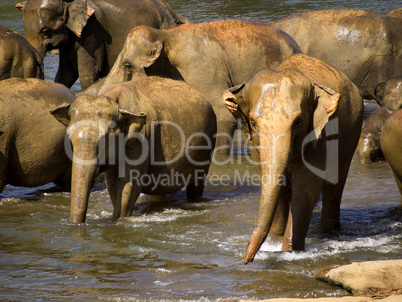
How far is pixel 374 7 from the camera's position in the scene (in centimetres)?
2044

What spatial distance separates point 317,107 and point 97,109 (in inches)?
80.9

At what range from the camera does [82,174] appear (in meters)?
6.43

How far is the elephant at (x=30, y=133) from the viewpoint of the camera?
7.59 metres

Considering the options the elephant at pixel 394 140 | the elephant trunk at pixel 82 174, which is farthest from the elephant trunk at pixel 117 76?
the elephant at pixel 394 140

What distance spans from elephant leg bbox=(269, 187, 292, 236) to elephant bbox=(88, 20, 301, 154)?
136 inches

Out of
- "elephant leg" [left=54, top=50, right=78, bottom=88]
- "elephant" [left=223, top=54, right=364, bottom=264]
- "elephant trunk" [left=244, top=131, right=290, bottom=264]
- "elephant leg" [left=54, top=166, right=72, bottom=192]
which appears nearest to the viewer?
"elephant trunk" [left=244, top=131, right=290, bottom=264]

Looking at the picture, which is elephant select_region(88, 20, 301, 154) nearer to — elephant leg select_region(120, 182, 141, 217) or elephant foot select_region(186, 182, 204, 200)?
elephant foot select_region(186, 182, 204, 200)

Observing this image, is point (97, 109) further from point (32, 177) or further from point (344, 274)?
point (344, 274)

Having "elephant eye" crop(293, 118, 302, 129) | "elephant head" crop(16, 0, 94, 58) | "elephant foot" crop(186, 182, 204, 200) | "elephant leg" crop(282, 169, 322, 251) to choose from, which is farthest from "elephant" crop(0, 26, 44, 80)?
"elephant eye" crop(293, 118, 302, 129)

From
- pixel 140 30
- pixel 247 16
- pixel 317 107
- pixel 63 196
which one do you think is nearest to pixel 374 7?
pixel 247 16

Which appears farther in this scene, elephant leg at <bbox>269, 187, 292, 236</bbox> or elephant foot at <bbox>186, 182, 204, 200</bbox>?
elephant foot at <bbox>186, 182, 204, 200</bbox>

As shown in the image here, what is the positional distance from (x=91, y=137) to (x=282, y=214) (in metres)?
1.72

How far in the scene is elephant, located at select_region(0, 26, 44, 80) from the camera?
8922mm

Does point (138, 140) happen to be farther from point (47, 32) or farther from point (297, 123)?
point (47, 32)
